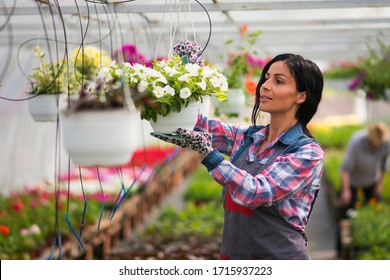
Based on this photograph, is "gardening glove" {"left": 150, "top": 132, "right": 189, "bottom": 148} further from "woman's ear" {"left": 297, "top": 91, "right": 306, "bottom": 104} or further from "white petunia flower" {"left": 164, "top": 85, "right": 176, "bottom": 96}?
"woman's ear" {"left": 297, "top": 91, "right": 306, "bottom": 104}

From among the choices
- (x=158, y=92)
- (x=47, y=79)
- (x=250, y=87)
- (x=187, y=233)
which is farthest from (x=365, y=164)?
(x=158, y=92)

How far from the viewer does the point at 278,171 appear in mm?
2215

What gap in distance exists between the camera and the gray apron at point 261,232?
2322 mm

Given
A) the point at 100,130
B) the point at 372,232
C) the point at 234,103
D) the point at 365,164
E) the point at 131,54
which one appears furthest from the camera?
the point at 365,164

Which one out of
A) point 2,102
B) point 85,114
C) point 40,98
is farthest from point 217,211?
point 85,114

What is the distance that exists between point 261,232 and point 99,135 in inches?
32.1

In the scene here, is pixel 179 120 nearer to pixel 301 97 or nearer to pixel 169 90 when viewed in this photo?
pixel 169 90

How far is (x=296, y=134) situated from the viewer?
2.35 metres

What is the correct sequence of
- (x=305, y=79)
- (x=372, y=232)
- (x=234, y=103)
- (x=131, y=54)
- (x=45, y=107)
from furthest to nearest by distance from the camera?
(x=372, y=232), (x=234, y=103), (x=131, y=54), (x=45, y=107), (x=305, y=79)

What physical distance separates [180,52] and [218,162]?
0.45m

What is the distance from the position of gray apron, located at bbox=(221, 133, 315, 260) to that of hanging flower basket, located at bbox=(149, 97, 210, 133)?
10.9 inches

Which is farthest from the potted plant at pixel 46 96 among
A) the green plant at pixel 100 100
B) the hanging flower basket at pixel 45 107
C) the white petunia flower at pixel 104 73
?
the green plant at pixel 100 100

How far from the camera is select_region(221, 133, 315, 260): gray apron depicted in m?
2.32
